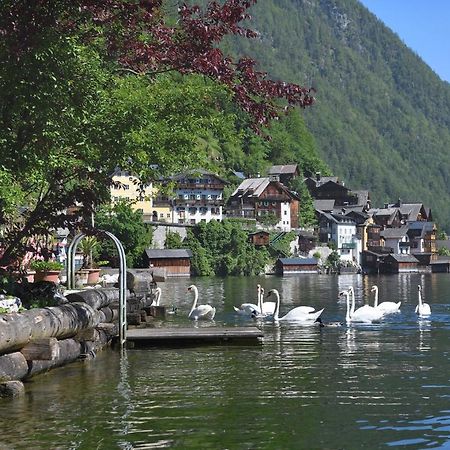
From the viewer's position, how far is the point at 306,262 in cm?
13875

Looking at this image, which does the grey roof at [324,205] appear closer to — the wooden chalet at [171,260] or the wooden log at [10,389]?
the wooden chalet at [171,260]

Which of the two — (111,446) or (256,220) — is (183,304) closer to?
(111,446)

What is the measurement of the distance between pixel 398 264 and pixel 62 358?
138 meters

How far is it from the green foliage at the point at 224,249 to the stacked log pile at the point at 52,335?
10233 cm

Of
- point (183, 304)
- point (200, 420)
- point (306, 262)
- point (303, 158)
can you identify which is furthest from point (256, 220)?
point (200, 420)

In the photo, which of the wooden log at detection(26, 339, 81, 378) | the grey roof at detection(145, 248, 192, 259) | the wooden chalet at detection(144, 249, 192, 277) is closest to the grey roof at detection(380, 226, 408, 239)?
the wooden chalet at detection(144, 249, 192, 277)

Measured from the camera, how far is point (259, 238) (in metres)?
139

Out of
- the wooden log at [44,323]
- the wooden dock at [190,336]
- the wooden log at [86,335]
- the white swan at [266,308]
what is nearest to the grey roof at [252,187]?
the white swan at [266,308]

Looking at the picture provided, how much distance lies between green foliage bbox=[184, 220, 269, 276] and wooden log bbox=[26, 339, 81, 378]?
349ft

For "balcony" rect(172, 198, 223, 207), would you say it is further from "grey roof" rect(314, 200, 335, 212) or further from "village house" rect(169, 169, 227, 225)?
"grey roof" rect(314, 200, 335, 212)

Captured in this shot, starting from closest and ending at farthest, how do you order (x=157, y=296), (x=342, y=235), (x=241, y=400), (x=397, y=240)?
(x=241, y=400)
(x=157, y=296)
(x=342, y=235)
(x=397, y=240)

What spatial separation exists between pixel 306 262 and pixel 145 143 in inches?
4723

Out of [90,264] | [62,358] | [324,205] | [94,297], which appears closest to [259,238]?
[324,205]

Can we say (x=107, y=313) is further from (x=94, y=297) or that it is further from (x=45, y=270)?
(x=45, y=270)
